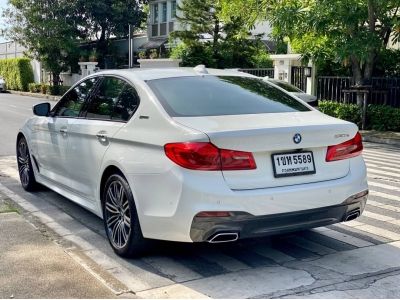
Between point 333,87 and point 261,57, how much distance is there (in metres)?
11.2

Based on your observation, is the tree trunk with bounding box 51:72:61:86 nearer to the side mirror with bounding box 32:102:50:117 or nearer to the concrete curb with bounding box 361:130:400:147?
the concrete curb with bounding box 361:130:400:147

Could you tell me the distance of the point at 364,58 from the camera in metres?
15.0

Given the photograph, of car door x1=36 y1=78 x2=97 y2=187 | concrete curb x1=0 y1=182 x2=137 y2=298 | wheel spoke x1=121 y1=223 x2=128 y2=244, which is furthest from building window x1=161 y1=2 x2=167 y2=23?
wheel spoke x1=121 y1=223 x2=128 y2=244

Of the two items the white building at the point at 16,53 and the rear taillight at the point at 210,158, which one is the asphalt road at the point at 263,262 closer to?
the rear taillight at the point at 210,158

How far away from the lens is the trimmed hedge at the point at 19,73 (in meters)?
45.7

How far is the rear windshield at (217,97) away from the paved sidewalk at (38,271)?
144 cm

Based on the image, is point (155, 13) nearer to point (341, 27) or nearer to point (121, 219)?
point (341, 27)

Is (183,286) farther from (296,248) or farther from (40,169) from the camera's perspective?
(40,169)

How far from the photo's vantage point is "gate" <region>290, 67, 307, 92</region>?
20016 mm

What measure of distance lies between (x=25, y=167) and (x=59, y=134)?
1666 mm

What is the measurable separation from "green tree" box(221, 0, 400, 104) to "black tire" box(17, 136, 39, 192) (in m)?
9.86

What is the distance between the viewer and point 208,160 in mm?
3975

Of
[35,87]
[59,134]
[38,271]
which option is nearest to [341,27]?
[59,134]

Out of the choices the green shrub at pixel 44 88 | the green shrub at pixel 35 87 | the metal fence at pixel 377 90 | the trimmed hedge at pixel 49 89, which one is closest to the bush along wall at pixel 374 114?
the metal fence at pixel 377 90
